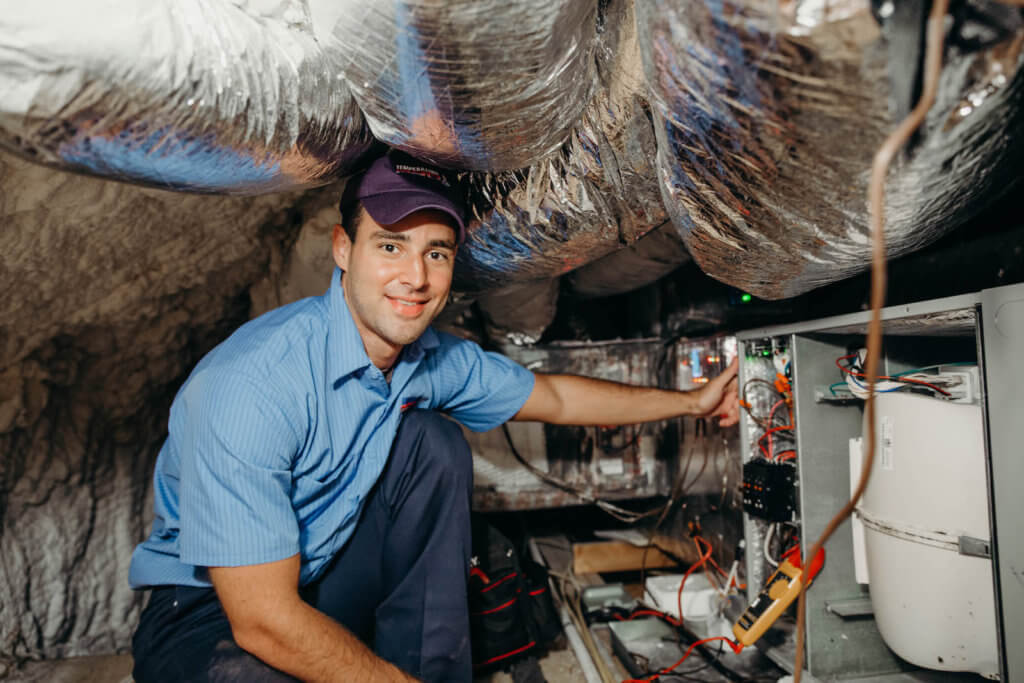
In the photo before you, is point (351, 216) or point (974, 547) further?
point (351, 216)

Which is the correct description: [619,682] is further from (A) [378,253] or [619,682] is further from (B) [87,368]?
(B) [87,368]

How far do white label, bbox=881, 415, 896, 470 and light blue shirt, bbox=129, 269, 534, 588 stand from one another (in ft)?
2.84

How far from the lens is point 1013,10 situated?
401 mm

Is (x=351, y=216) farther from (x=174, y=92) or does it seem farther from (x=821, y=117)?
(x=821, y=117)

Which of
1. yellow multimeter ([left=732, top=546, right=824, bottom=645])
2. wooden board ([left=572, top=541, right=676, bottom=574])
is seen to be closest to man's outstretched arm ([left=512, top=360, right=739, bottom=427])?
yellow multimeter ([left=732, top=546, right=824, bottom=645])

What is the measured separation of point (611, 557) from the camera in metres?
1.95

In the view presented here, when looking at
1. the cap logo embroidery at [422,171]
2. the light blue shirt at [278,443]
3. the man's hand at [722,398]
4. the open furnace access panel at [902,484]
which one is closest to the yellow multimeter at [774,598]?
the open furnace access panel at [902,484]

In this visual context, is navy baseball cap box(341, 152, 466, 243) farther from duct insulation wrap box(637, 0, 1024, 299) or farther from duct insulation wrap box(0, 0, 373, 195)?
duct insulation wrap box(637, 0, 1024, 299)

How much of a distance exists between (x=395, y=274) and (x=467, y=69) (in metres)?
0.53

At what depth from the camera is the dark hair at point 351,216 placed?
3.60 ft

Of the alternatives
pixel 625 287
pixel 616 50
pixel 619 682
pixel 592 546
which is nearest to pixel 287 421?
pixel 616 50

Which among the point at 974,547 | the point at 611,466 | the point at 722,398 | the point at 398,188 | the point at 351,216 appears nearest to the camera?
the point at 974,547

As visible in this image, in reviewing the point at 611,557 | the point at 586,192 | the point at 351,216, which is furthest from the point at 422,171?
the point at 611,557

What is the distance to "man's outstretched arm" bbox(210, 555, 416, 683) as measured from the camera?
876mm
